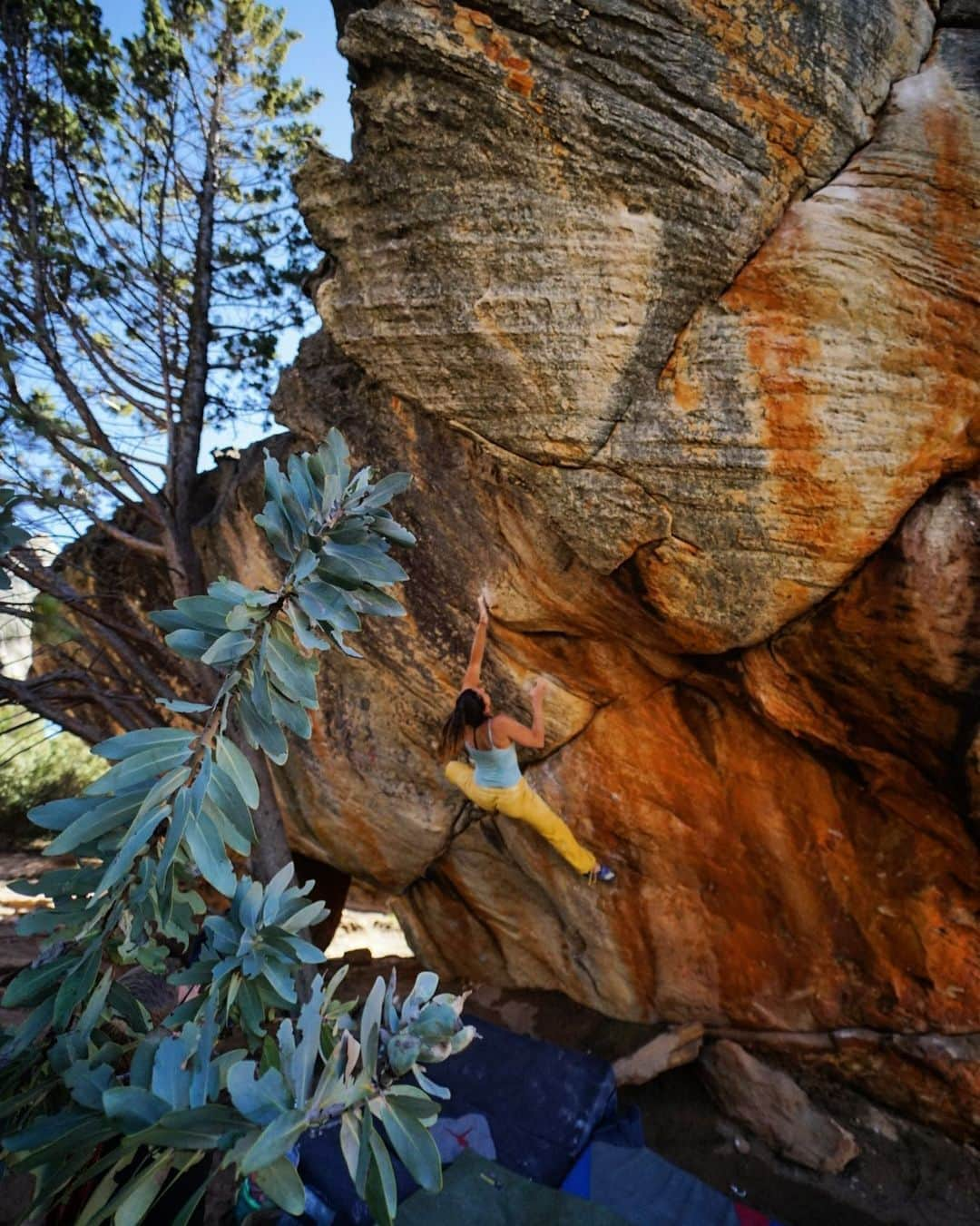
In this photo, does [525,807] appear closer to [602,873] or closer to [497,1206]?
[602,873]

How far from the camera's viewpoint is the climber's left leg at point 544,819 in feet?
16.1

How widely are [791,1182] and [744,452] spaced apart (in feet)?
15.0

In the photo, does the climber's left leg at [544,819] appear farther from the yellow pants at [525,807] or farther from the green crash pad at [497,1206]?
the green crash pad at [497,1206]

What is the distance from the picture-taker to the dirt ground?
439 cm

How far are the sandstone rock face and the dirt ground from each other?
298 millimetres

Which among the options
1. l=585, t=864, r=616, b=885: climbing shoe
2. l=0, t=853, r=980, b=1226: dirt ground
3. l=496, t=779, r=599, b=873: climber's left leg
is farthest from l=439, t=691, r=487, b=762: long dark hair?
l=0, t=853, r=980, b=1226: dirt ground

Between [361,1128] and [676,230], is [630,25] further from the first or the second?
[361,1128]

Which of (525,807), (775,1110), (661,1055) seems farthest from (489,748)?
(775,1110)

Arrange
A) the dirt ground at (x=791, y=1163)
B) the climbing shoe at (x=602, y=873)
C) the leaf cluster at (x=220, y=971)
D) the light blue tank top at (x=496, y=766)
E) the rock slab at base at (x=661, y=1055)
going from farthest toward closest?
the climbing shoe at (x=602, y=873), the rock slab at base at (x=661, y=1055), the light blue tank top at (x=496, y=766), the dirt ground at (x=791, y=1163), the leaf cluster at (x=220, y=971)

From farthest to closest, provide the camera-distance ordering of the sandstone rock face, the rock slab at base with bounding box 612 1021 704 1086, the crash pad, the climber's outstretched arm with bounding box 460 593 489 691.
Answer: the rock slab at base with bounding box 612 1021 704 1086 < the climber's outstretched arm with bounding box 460 593 489 691 < the sandstone rock face < the crash pad

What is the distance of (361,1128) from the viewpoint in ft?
4.02

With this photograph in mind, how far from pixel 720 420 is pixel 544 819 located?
285 centimetres

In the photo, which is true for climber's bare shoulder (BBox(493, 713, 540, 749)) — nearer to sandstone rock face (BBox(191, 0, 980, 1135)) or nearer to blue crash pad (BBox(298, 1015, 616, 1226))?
sandstone rock face (BBox(191, 0, 980, 1135))

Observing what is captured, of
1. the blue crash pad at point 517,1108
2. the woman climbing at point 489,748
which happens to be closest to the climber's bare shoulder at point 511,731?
the woman climbing at point 489,748
